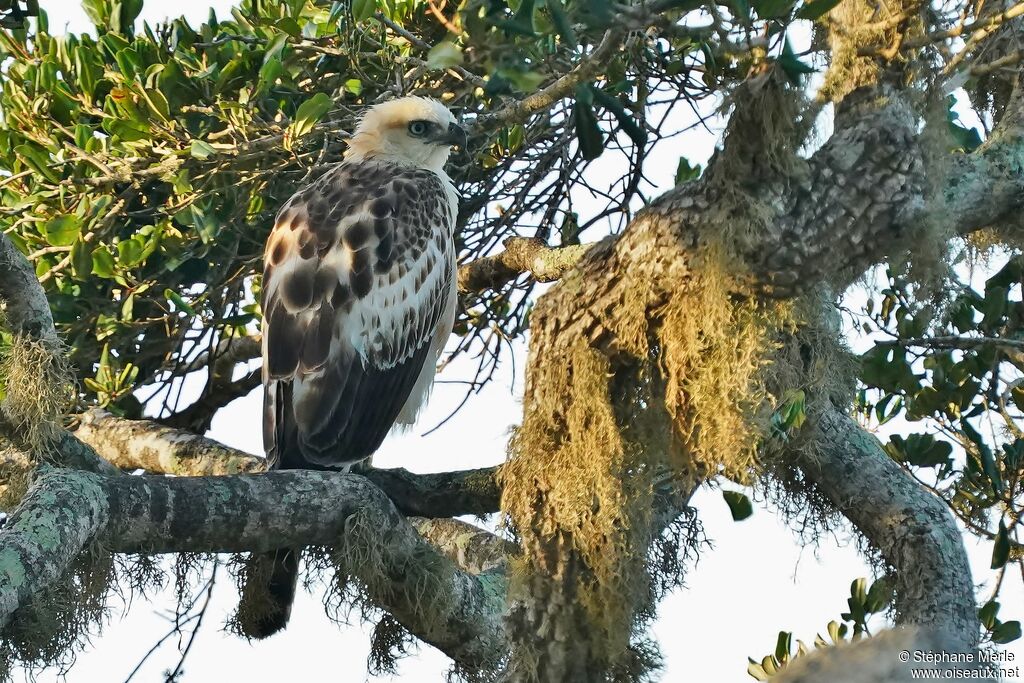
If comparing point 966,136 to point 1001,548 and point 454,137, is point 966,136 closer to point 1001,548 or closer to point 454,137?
point 1001,548

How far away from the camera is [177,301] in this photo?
4.68 meters

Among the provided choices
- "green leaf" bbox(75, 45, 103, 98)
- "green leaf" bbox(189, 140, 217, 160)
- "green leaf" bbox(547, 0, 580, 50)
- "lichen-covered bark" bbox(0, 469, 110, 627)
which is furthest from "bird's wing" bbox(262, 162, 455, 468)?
"green leaf" bbox(547, 0, 580, 50)

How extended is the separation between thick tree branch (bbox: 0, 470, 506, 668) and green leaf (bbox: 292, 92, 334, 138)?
1153 millimetres

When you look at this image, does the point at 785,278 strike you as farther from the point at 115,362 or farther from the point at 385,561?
the point at 115,362

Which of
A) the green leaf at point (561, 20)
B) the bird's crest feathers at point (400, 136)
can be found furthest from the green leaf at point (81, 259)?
the green leaf at point (561, 20)

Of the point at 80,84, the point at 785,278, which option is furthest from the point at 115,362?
the point at 785,278

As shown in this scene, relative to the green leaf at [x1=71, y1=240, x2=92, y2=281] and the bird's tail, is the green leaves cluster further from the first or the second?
the green leaf at [x1=71, y1=240, x2=92, y2=281]

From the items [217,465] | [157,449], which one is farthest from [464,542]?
[157,449]

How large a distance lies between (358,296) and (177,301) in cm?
65

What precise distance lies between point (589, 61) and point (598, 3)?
1.77 ft

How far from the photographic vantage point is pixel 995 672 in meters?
3.09

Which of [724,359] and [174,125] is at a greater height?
[174,125]

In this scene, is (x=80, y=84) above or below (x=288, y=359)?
above

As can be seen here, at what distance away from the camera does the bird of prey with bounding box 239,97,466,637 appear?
4.59 m
